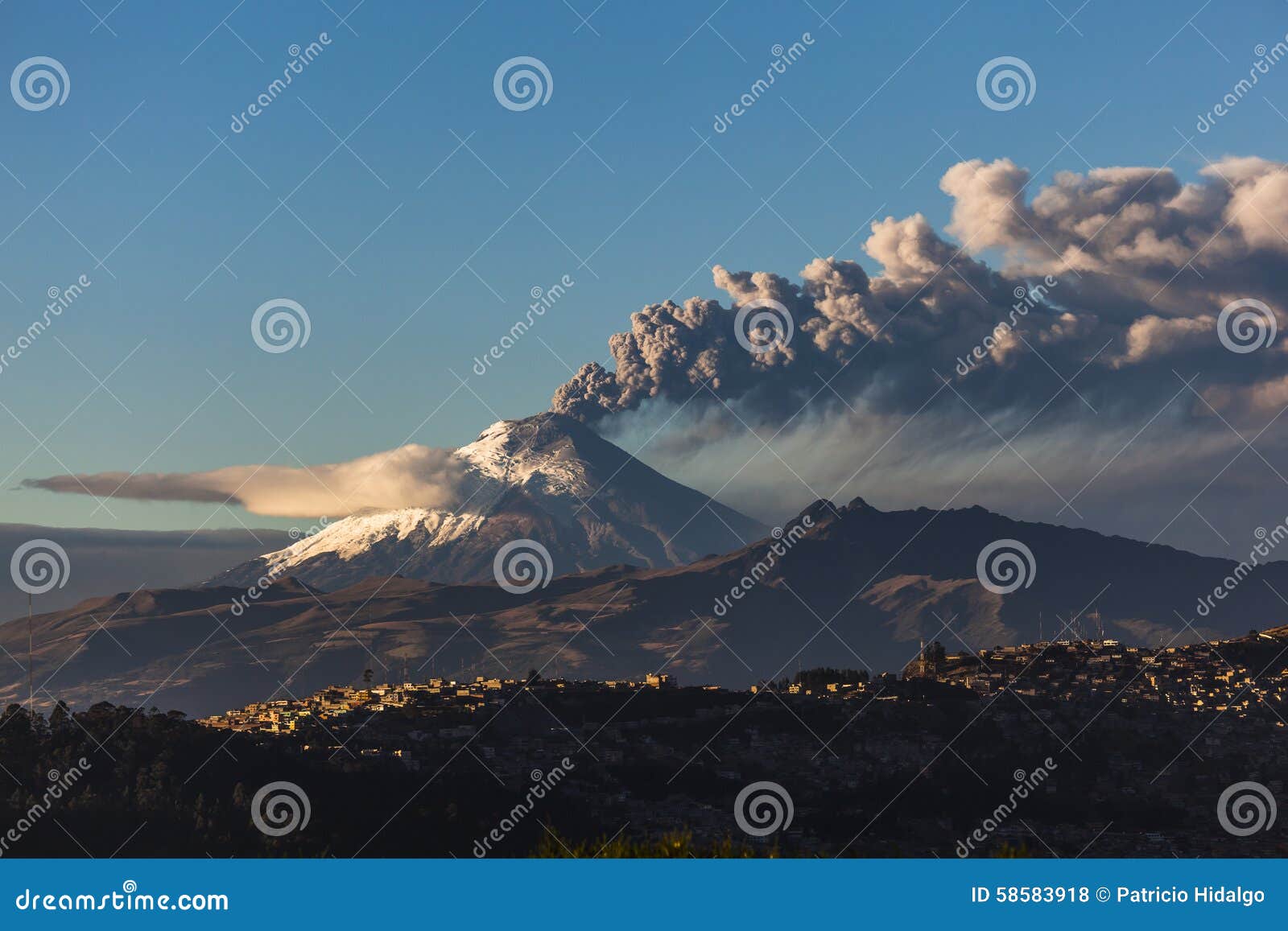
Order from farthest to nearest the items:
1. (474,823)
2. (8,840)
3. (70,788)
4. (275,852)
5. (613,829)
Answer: (613,829) < (474,823) < (70,788) < (275,852) < (8,840)

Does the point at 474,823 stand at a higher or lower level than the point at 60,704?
higher

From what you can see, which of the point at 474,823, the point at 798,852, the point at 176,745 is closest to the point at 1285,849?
the point at 798,852

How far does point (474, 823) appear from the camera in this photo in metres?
175

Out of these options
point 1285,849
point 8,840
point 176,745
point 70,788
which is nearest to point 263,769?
point 176,745

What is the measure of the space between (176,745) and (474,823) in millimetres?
34752

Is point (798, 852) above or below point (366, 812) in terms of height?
above

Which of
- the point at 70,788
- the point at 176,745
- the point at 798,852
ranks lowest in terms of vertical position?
the point at 70,788

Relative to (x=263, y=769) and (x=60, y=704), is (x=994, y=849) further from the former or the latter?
(x=60, y=704)

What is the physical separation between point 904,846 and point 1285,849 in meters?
46.5
